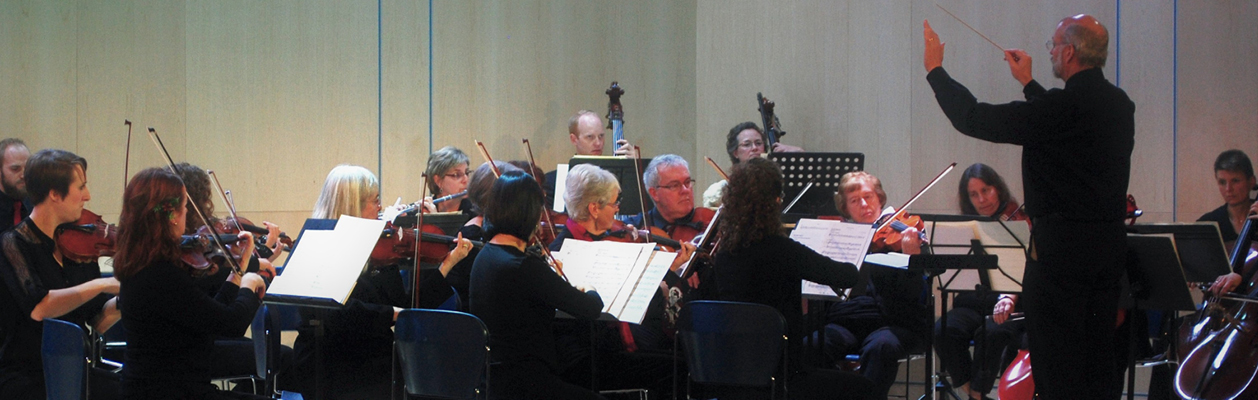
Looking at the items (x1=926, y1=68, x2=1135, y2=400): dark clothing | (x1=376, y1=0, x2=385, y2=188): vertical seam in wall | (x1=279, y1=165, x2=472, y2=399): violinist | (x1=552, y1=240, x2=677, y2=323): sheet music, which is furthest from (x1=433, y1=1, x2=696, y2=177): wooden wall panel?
(x1=926, y1=68, x2=1135, y2=400): dark clothing

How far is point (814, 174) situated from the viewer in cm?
445

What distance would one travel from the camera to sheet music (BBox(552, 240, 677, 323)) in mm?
2939

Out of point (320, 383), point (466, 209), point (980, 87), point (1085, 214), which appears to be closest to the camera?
point (1085, 214)

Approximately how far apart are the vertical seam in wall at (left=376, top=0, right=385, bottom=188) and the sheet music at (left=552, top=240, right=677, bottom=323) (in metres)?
2.24

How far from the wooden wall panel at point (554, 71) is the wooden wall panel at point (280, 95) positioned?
0.44 m

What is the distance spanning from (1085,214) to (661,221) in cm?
177

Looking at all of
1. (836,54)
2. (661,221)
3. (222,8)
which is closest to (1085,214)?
(661,221)

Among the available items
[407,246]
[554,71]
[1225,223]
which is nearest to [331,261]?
[407,246]

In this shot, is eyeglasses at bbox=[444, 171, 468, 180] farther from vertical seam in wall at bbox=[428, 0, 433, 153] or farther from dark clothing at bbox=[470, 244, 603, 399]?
dark clothing at bbox=[470, 244, 603, 399]

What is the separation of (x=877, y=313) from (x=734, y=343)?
1349mm

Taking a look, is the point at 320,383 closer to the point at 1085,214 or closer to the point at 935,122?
the point at 1085,214

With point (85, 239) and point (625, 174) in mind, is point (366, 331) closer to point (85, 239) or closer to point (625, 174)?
point (85, 239)

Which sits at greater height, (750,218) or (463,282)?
(750,218)

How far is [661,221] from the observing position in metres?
4.10
